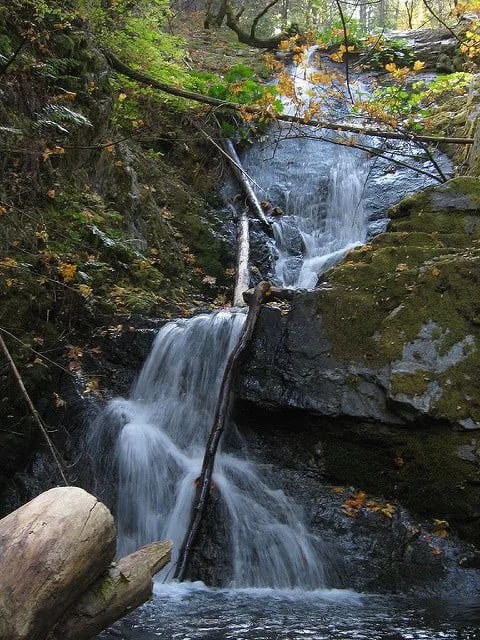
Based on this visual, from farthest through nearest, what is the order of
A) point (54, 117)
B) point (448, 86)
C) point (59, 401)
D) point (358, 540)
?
point (448, 86) < point (54, 117) < point (59, 401) < point (358, 540)

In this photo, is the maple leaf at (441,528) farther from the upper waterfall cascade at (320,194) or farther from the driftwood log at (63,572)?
the upper waterfall cascade at (320,194)

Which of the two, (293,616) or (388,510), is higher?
(388,510)

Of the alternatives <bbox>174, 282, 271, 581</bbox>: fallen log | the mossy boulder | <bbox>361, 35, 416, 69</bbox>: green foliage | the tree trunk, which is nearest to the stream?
<bbox>174, 282, 271, 581</bbox>: fallen log

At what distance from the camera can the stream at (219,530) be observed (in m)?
3.77

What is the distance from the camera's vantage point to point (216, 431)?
17.6 ft

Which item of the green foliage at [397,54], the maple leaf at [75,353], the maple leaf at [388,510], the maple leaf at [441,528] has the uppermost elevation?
the green foliage at [397,54]

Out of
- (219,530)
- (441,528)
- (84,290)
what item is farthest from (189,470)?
(84,290)

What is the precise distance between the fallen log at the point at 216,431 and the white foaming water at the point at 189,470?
185 millimetres

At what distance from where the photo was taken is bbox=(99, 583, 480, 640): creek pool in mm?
3582

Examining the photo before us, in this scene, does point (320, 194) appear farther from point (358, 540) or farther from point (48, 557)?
point (48, 557)

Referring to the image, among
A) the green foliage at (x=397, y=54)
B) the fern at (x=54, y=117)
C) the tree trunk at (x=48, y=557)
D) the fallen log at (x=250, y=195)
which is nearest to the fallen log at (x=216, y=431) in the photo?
the tree trunk at (x=48, y=557)

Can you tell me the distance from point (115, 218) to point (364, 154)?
22.5ft

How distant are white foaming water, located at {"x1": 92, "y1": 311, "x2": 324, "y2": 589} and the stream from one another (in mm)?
11

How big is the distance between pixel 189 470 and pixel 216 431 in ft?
1.81
